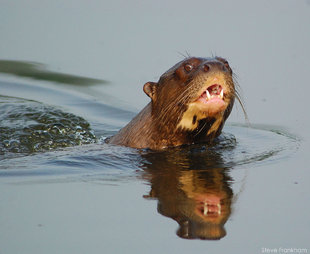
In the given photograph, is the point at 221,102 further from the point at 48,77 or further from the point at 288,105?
the point at 48,77

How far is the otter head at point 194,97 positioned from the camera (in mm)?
6676

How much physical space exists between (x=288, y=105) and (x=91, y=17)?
4.80 metres

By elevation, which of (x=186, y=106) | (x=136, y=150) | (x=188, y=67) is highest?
(x=188, y=67)

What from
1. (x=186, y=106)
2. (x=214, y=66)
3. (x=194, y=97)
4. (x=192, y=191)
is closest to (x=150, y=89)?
(x=186, y=106)

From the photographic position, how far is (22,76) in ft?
37.1

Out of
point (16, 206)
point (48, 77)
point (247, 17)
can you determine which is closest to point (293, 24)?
point (247, 17)

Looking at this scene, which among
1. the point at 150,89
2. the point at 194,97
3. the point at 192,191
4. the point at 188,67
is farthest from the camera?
the point at 150,89

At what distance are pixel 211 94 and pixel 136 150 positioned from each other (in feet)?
3.30

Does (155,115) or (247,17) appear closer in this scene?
(155,115)

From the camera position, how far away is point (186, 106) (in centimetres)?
693

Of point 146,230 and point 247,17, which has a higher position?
point 247,17

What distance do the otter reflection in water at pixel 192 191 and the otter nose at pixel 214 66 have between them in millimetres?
886

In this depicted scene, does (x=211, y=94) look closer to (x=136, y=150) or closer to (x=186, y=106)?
(x=186, y=106)

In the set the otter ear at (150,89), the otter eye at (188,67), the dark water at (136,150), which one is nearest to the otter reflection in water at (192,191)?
the dark water at (136,150)
